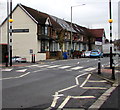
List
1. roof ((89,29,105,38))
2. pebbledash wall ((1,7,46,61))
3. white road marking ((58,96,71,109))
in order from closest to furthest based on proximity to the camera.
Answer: white road marking ((58,96,71,109))
pebbledash wall ((1,7,46,61))
roof ((89,29,105,38))

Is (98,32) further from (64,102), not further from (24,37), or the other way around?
(64,102)

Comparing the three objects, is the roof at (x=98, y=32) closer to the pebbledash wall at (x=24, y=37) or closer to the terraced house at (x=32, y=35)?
the terraced house at (x=32, y=35)

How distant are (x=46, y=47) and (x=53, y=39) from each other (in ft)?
9.01

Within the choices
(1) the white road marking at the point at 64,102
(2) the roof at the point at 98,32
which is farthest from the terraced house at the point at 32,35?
(2) the roof at the point at 98,32

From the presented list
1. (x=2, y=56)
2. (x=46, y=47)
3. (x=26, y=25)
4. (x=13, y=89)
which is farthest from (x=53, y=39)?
(x=13, y=89)

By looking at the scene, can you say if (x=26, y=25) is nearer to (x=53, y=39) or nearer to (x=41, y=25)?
(x=41, y=25)

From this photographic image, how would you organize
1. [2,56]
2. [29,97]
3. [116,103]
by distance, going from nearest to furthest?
[116,103] → [29,97] → [2,56]

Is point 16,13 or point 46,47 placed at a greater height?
point 16,13

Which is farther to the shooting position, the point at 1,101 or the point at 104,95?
the point at 104,95

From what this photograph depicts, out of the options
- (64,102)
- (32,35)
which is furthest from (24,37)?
(64,102)

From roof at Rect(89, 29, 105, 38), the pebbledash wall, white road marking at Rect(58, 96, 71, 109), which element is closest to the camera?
white road marking at Rect(58, 96, 71, 109)

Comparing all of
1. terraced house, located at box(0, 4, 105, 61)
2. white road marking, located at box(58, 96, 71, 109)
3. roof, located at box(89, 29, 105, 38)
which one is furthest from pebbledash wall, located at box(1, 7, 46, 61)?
roof, located at box(89, 29, 105, 38)

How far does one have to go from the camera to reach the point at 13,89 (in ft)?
26.7

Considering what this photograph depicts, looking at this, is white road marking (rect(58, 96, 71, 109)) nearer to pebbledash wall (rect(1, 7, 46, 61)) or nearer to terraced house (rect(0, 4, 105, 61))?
terraced house (rect(0, 4, 105, 61))
